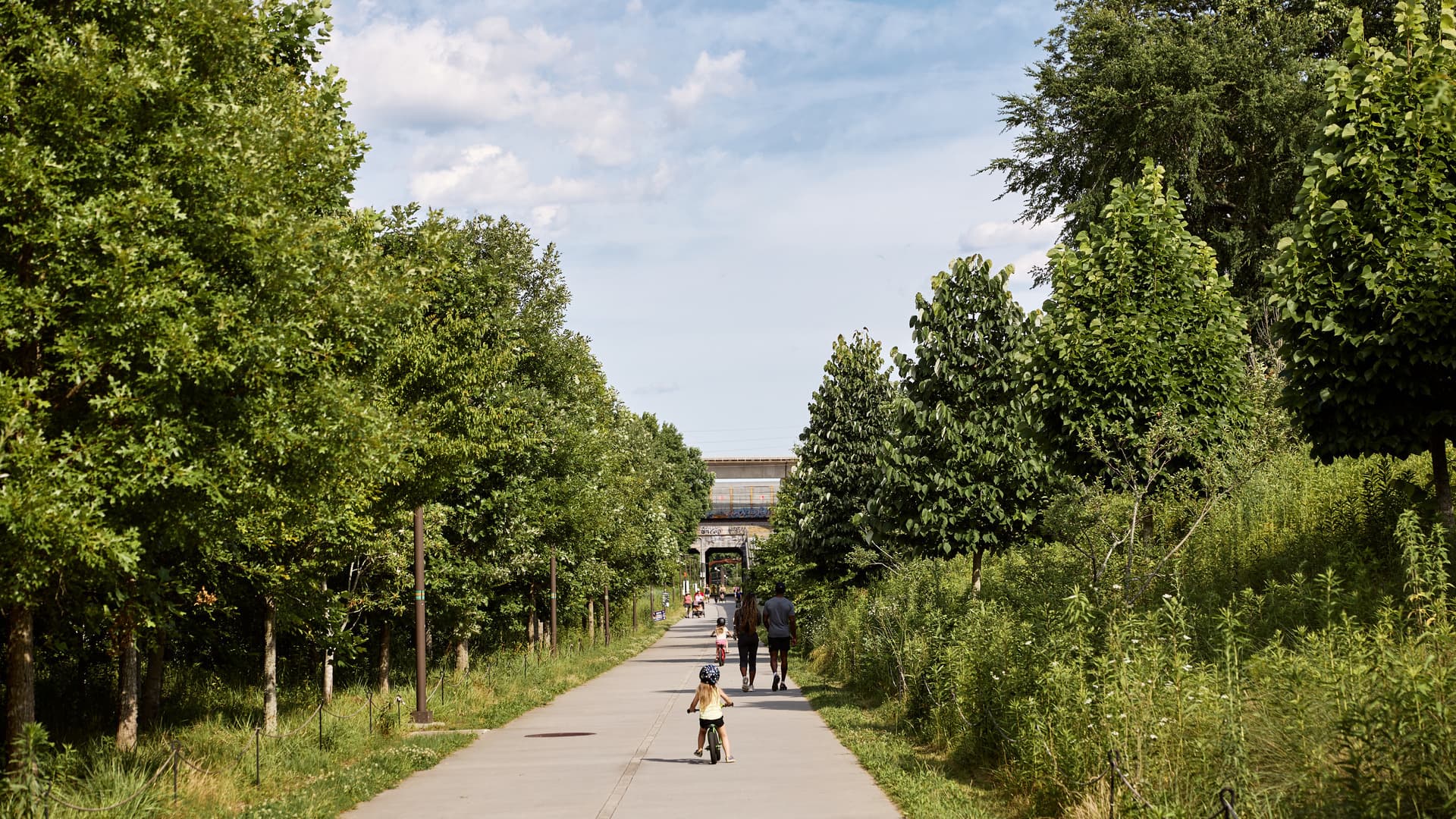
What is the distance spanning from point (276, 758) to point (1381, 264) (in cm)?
1215

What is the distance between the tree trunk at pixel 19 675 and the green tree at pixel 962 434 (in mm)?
12936

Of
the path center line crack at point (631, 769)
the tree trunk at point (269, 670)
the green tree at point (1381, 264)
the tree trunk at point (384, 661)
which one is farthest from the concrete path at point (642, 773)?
the green tree at point (1381, 264)

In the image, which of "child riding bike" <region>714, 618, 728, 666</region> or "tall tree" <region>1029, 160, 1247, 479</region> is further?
"child riding bike" <region>714, 618, 728, 666</region>

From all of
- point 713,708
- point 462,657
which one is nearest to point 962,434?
point 713,708

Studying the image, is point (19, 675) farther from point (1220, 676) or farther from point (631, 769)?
point (1220, 676)

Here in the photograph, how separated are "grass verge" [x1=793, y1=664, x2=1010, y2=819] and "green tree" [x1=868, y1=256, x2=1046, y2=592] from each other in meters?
3.03

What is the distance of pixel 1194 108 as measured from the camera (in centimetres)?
3033

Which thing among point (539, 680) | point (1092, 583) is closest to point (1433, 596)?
point (1092, 583)

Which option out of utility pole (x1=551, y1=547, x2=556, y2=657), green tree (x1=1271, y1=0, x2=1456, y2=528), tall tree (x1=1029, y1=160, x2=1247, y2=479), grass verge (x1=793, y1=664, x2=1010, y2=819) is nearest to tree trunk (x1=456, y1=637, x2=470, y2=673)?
utility pole (x1=551, y1=547, x2=556, y2=657)

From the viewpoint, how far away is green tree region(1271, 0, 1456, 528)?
11.6 metres

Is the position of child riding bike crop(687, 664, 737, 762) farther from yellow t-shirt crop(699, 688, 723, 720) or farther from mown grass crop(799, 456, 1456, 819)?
mown grass crop(799, 456, 1456, 819)

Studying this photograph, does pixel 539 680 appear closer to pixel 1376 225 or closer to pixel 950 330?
pixel 950 330

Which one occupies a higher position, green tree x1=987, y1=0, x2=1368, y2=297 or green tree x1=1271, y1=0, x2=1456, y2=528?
green tree x1=987, y1=0, x2=1368, y2=297

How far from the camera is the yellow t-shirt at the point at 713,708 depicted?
1489 cm
